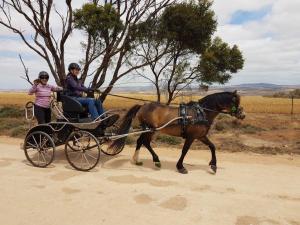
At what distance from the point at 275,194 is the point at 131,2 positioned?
12.1 meters

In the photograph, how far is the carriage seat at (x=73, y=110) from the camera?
29.6ft

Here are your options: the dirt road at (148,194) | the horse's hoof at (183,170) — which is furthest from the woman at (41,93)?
the horse's hoof at (183,170)

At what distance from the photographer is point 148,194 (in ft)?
22.9

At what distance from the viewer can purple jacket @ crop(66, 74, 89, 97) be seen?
9.09 metres

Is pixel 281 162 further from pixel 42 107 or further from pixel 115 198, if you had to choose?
pixel 42 107

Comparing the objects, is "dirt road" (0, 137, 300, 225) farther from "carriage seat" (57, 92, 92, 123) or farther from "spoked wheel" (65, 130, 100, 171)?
"carriage seat" (57, 92, 92, 123)

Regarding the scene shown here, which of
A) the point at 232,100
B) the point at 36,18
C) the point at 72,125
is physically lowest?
the point at 72,125

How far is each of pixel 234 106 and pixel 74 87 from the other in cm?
371

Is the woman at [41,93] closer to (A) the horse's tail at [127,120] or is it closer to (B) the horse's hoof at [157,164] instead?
(A) the horse's tail at [127,120]

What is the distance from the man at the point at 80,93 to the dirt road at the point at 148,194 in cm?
122

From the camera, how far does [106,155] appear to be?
10.5 m

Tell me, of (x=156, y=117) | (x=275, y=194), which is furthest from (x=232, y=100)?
(x=275, y=194)

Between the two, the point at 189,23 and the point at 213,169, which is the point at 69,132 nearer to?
the point at 213,169

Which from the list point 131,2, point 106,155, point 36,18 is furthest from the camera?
point 131,2
